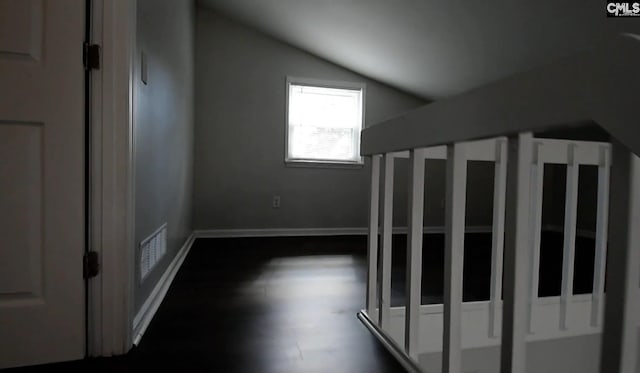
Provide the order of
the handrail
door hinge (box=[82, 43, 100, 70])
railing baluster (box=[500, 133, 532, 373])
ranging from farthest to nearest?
door hinge (box=[82, 43, 100, 70]) < railing baluster (box=[500, 133, 532, 373]) < the handrail

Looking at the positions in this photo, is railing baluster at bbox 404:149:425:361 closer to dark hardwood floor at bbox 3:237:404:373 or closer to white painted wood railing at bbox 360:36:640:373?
white painted wood railing at bbox 360:36:640:373

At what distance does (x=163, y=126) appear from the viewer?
182 centimetres

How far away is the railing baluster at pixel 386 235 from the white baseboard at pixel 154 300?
933 millimetres

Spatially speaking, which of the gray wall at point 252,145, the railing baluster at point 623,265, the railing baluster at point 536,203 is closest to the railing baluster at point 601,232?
the railing baluster at point 536,203

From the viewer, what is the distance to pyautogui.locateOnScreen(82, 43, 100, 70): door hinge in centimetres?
108

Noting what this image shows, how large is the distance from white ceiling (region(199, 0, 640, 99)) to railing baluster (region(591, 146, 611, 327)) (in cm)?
106

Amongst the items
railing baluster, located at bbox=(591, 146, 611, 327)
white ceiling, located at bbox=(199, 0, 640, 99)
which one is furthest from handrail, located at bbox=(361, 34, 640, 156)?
white ceiling, located at bbox=(199, 0, 640, 99)

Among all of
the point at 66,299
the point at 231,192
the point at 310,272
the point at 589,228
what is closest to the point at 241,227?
the point at 231,192

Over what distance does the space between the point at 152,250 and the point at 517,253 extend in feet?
5.09

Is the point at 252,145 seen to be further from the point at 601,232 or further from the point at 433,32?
the point at 601,232

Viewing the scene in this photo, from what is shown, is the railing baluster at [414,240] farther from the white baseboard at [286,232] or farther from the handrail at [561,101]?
the white baseboard at [286,232]

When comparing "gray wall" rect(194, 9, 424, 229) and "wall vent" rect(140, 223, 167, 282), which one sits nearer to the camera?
"wall vent" rect(140, 223, 167, 282)

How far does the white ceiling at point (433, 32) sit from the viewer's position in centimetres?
196

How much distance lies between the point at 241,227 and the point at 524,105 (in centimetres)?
324
